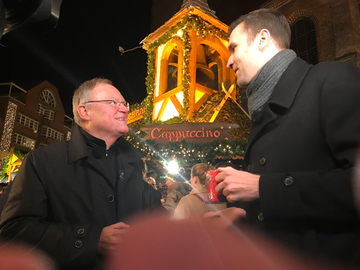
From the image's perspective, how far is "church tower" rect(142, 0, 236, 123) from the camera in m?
8.64

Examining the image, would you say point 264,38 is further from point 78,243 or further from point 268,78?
point 78,243

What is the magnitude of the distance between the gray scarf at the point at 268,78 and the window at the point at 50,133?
3737 cm

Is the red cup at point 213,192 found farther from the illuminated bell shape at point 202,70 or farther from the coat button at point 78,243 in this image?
the illuminated bell shape at point 202,70

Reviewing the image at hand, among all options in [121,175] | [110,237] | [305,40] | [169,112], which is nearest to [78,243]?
[110,237]

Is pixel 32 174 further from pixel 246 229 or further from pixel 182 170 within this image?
pixel 182 170

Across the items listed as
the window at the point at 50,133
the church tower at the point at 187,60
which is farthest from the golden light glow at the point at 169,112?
the window at the point at 50,133

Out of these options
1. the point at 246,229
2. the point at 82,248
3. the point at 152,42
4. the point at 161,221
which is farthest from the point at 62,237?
the point at 152,42

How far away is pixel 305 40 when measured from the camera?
35.4 feet

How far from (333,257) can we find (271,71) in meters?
1.18

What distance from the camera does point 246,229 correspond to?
5.37ft

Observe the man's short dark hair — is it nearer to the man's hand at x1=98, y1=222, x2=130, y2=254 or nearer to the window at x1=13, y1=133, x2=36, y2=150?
the man's hand at x1=98, y1=222, x2=130, y2=254

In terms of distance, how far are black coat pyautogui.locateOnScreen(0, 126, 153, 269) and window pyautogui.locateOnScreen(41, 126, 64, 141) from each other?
1424 inches

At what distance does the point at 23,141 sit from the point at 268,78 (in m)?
34.2

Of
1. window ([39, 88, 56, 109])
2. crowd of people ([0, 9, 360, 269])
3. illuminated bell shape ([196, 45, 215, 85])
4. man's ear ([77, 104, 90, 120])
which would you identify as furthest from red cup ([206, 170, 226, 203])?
window ([39, 88, 56, 109])
